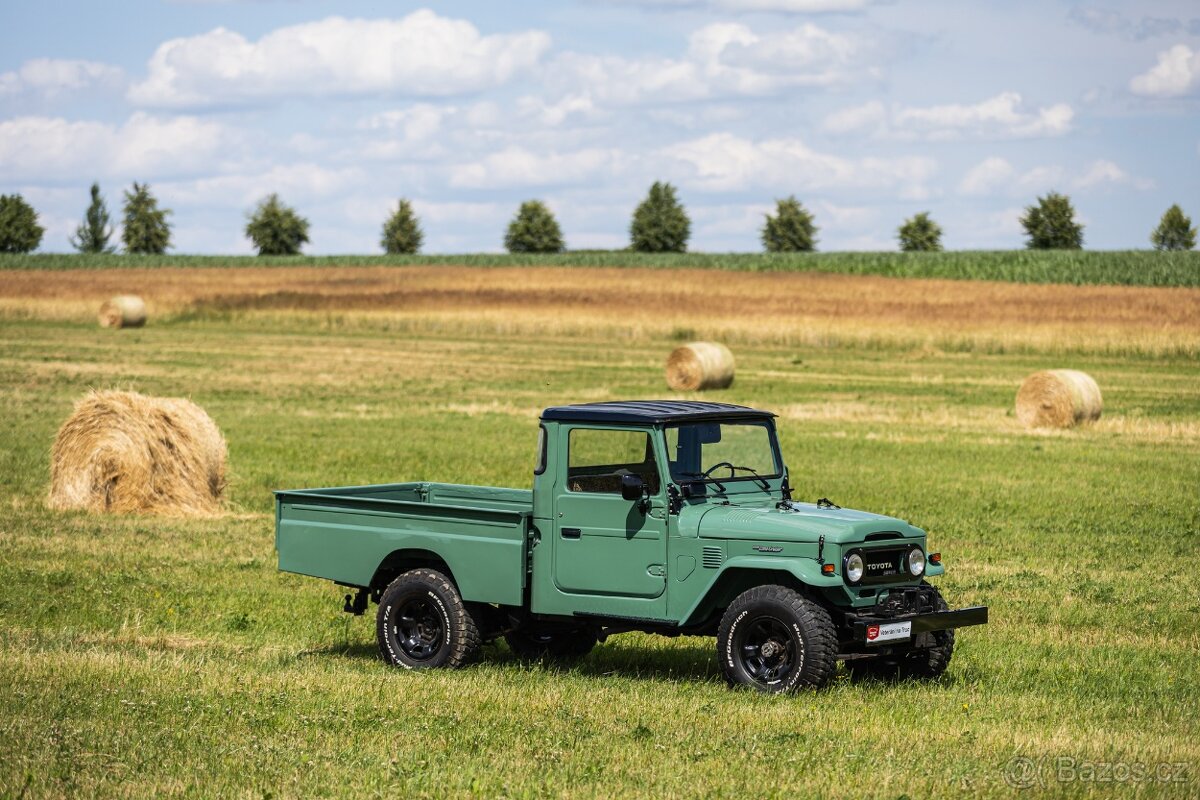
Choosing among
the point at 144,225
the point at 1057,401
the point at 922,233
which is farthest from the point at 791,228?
the point at 1057,401

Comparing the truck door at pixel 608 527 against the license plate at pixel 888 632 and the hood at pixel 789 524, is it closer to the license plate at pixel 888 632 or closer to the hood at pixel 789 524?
the hood at pixel 789 524

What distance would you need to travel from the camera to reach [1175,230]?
405 ft

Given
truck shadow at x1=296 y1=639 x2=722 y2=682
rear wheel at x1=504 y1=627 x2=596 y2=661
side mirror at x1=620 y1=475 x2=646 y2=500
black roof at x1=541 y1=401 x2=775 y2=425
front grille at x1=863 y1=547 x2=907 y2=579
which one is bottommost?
truck shadow at x1=296 y1=639 x2=722 y2=682

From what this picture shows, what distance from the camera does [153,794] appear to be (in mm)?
→ 7711

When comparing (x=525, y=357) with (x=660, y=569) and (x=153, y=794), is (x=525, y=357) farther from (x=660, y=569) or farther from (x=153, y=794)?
(x=153, y=794)

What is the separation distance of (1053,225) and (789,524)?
112 meters

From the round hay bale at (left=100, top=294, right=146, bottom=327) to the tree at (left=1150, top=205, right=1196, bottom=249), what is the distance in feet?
289

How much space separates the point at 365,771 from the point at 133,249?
131039mm

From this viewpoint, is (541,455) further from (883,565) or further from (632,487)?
(883,565)

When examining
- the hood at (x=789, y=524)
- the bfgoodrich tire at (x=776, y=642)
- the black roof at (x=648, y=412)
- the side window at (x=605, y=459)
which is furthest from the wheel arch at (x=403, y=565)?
the bfgoodrich tire at (x=776, y=642)

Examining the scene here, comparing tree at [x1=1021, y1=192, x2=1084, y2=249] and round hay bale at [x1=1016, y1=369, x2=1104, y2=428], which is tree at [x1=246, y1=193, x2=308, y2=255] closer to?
tree at [x1=1021, y1=192, x2=1084, y2=249]

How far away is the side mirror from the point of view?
1078 centimetres

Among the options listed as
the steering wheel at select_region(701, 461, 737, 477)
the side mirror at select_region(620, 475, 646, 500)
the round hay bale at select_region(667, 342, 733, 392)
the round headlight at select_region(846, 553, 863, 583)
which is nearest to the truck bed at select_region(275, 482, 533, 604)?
the side mirror at select_region(620, 475, 646, 500)

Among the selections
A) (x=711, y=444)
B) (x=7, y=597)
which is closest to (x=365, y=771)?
(x=711, y=444)
